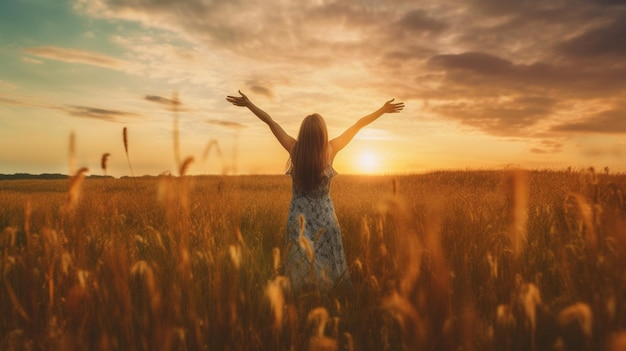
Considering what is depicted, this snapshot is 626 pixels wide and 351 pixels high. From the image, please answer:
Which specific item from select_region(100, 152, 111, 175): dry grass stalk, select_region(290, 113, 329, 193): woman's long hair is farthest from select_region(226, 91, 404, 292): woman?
select_region(100, 152, 111, 175): dry grass stalk

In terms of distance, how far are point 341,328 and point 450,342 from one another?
0.81 meters

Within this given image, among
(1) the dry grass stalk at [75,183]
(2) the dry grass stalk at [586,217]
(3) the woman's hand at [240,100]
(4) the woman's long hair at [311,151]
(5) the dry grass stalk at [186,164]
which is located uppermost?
(3) the woman's hand at [240,100]

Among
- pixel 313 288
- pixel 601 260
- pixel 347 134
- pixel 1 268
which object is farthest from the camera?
pixel 347 134

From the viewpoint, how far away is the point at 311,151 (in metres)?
4.44

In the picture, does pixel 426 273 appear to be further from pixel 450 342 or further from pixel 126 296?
pixel 126 296

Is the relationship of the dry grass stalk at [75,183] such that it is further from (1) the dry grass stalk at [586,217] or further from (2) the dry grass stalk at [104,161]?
(1) the dry grass stalk at [586,217]

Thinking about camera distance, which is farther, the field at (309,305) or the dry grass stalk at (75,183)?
the dry grass stalk at (75,183)

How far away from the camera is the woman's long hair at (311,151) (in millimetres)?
4438

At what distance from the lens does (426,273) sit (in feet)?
8.85

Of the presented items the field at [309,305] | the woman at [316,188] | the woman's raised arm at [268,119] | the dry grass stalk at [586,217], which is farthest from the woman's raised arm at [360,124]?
the dry grass stalk at [586,217]

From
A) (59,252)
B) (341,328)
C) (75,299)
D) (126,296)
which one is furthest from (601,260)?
(59,252)

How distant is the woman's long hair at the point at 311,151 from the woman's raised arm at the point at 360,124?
399 mm

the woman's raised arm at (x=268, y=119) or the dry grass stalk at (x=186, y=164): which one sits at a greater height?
the woman's raised arm at (x=268, y=119)

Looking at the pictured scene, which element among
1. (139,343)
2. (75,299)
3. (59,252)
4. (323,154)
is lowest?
(139,343)
